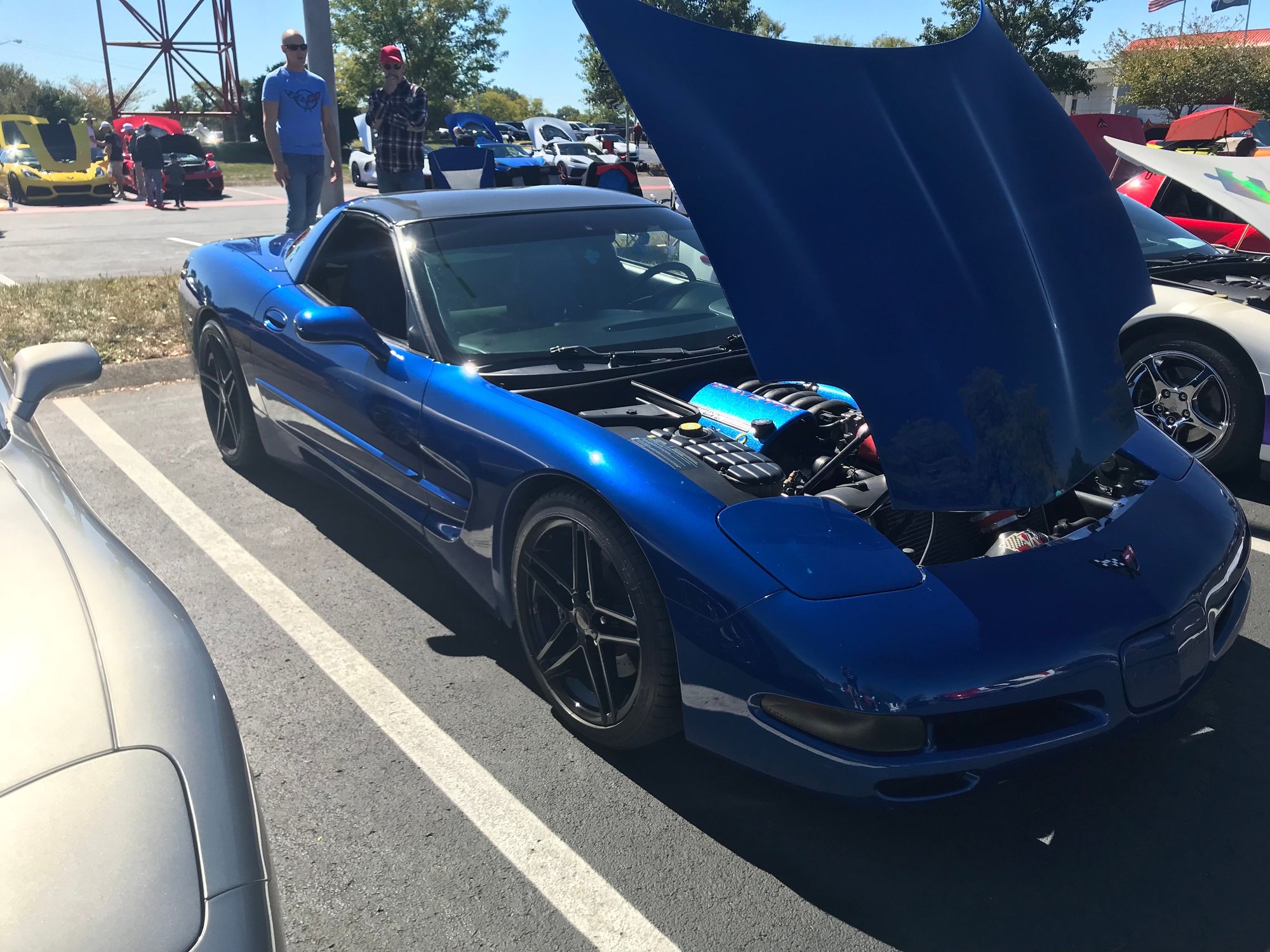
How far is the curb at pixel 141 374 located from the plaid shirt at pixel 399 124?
2.38 metres

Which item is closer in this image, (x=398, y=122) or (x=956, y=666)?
(x=956, y=666)

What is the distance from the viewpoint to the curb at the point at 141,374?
649cm

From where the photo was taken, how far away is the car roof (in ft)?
12.6

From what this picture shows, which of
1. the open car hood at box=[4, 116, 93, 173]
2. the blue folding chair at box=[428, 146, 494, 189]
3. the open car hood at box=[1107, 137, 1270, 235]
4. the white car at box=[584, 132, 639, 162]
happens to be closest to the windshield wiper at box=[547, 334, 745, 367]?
the open car hood at box=[1107, 137, 1270, 235]

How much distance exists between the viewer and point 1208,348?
455 centimetres

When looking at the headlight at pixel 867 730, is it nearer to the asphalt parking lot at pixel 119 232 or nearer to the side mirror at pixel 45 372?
the side mirror at pixel 45 372

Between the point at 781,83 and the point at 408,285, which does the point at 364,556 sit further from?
the point at 781,83

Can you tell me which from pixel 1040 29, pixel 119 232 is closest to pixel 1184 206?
pixel 119 232

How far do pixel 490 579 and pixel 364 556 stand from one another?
1191 millimetres

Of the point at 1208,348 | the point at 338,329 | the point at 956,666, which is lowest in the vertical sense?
the point at 956,666

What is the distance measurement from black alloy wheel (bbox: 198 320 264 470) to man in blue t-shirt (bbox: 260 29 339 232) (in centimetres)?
334

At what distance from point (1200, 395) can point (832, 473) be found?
8.83 ft

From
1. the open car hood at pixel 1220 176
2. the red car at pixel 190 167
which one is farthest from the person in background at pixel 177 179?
the open car hood at pixel 1220 176

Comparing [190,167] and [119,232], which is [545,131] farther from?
[119,232]
